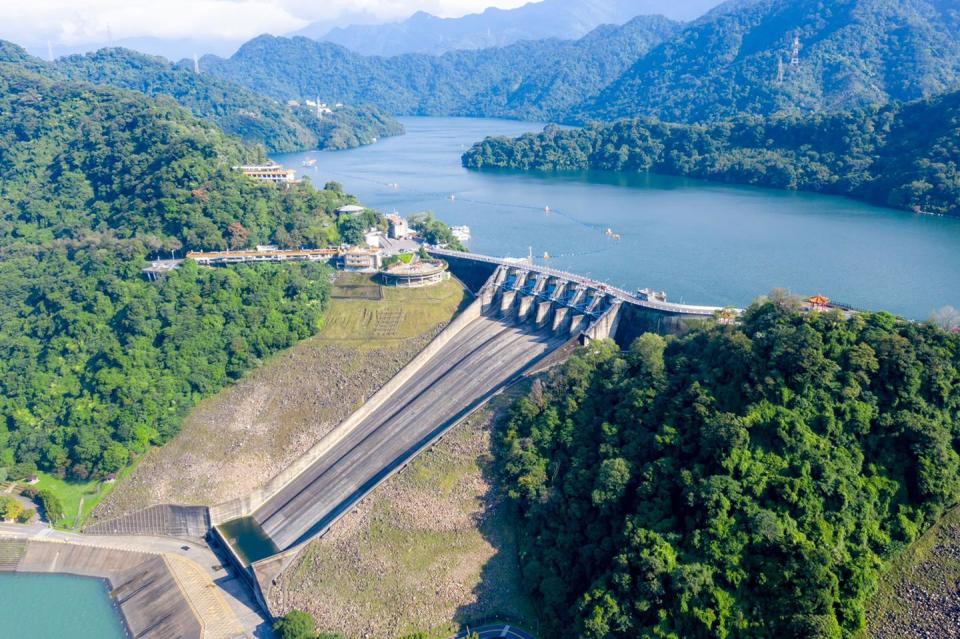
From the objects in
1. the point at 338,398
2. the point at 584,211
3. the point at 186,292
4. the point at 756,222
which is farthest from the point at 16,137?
the point at 756,222

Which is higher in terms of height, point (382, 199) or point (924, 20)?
point (924, 20)

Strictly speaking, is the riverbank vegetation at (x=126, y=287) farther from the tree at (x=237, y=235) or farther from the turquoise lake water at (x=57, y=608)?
the turquoise lake water at (x=57, y=608)

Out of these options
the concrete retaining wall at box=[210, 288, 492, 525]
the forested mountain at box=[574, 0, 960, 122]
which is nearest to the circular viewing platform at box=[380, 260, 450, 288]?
the concrete retaining wall at box=[210, 288, 492, 525]

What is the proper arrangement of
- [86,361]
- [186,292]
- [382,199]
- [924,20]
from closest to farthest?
[86,361] → [186,292] → [382,199] → [924,20]

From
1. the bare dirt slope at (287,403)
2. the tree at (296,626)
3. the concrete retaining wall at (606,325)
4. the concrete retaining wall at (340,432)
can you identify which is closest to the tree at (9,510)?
the bare dirt slope at (287,403)

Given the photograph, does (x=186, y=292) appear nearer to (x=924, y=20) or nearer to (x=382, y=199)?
(x=382, y=199)

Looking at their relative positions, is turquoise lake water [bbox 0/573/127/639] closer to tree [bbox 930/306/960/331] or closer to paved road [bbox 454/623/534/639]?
paved road [bbox 454/623/534/639]

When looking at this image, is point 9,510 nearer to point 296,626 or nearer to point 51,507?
point 51,507
